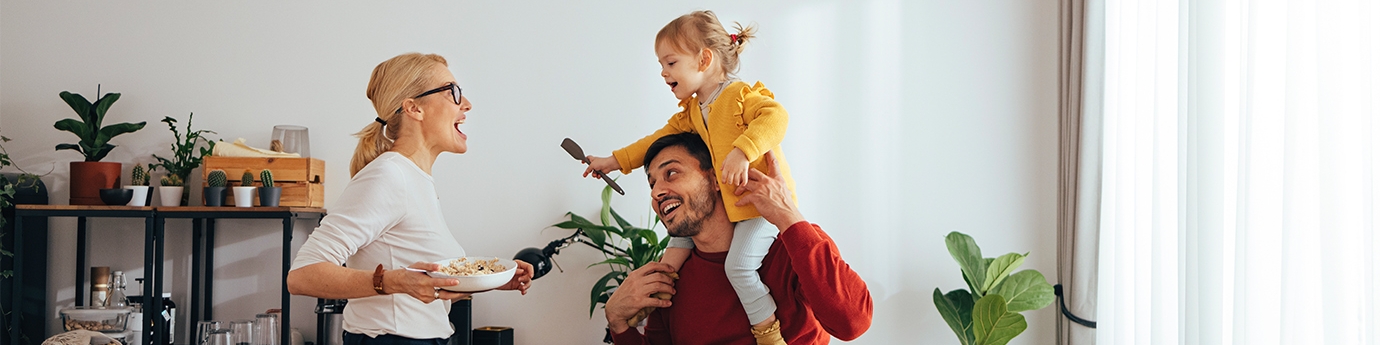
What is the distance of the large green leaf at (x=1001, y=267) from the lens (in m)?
2.73

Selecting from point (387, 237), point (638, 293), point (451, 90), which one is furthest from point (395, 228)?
point (638, 293)

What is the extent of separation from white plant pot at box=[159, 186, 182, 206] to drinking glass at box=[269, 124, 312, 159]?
35cm

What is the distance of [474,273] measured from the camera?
1679 millimetres

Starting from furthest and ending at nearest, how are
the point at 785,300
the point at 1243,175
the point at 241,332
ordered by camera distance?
the point at 241,332 → the point at 1243,175 → the point at 785,300

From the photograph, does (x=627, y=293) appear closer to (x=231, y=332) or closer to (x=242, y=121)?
(x=231, y=332)

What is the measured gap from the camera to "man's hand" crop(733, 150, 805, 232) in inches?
70.1

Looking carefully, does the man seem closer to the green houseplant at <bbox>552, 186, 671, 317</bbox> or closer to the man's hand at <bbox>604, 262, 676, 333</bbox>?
the man's hand at <bbox>604, 262, 676, 333</bbox>

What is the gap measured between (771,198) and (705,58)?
0.38 m

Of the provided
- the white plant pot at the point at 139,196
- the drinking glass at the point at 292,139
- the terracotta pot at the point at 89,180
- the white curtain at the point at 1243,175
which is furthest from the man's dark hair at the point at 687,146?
the terracotta pot at the point at 89,180

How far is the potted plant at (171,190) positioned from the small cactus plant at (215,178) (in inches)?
6.2

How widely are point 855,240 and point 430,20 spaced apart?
1.74 metres

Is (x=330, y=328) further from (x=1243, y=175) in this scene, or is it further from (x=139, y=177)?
(x=1243, y=175)

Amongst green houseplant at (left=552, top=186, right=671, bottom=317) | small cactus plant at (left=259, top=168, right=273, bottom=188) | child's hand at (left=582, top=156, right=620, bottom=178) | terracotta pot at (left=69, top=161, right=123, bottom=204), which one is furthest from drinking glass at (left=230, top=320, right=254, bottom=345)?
child's hand at (left=582, top=156, right=620, bottom=178)

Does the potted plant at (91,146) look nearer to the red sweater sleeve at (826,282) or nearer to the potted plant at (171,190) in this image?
the potted plant at (171,190)
